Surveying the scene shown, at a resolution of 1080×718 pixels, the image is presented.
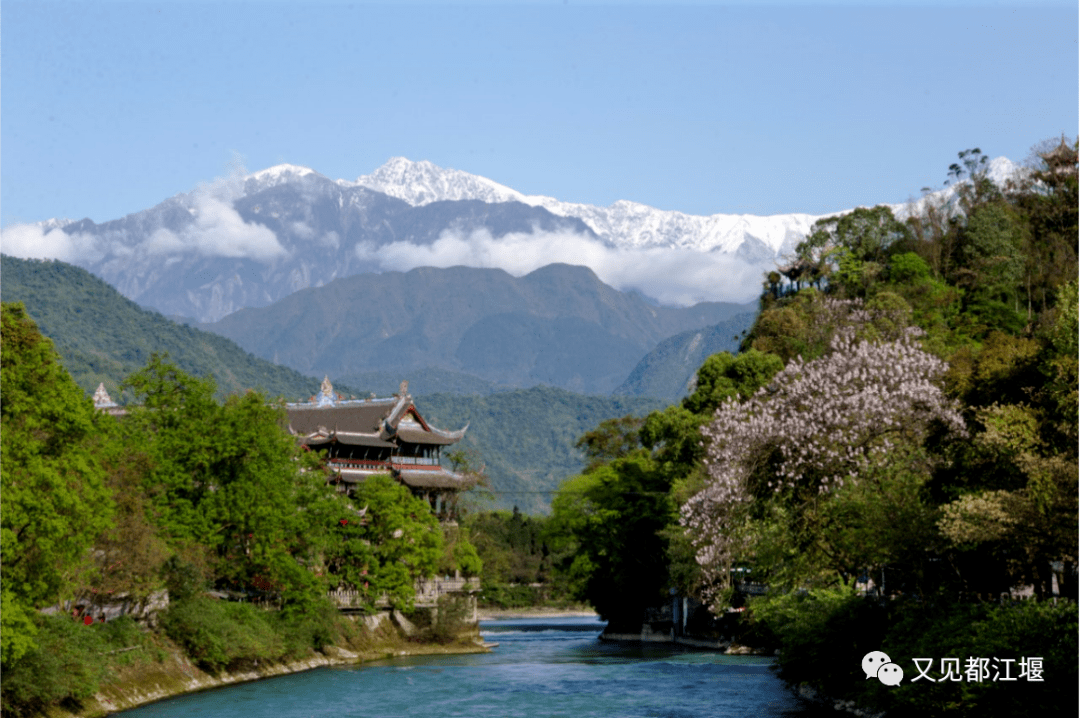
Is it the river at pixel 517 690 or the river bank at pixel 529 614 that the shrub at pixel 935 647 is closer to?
the river at pixel 517 690

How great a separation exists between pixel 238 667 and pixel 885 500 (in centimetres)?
2832

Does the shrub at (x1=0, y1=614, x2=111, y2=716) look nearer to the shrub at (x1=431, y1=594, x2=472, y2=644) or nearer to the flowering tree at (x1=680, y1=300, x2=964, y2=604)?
the flowering tree at (x1=680, y1=300, x2=964, y2=604)

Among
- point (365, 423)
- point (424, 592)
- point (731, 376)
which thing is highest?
point (731, 376)

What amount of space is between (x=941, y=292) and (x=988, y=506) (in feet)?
203

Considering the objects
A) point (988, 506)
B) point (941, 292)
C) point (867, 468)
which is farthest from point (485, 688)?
point (941, 292)

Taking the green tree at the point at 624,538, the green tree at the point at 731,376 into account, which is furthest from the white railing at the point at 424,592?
the green tree at the point at 731,376

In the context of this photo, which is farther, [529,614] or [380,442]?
[529,614]

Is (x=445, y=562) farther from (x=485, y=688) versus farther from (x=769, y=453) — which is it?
(x=769, y=453)

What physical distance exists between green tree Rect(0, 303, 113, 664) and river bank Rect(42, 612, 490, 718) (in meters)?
5.80

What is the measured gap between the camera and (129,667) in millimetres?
42938

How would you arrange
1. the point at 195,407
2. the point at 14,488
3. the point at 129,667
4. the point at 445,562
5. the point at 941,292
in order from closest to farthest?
the point at 14,488 → the point at 129,667 → the point at 195,407 → the point at 445,562 → the point at 941,292

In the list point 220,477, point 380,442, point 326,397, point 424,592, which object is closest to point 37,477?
point 220,477

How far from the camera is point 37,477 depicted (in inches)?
1233

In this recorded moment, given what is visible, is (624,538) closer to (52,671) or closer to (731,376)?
(731,376)
